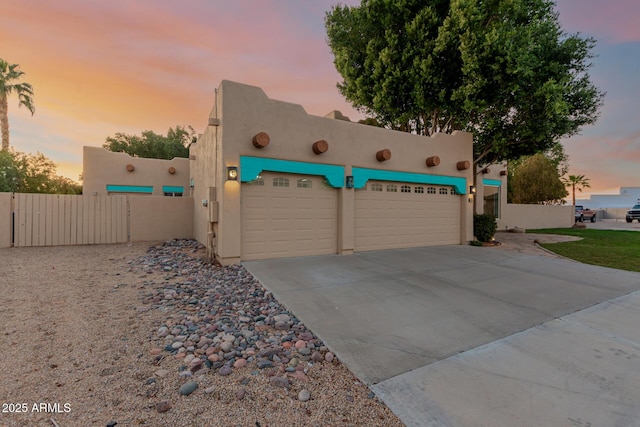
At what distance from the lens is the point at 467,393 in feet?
6.57

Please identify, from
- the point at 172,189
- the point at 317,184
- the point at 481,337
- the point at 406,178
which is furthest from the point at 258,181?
the point at 172,189

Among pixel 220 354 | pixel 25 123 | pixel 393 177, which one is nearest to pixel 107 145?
pixel 25 123

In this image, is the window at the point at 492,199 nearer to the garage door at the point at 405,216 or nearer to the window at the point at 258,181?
the garage door at the point at 405,216

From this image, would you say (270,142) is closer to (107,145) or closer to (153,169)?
(153,169)

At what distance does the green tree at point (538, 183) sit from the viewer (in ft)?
84.0

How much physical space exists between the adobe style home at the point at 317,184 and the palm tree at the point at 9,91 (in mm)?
15983

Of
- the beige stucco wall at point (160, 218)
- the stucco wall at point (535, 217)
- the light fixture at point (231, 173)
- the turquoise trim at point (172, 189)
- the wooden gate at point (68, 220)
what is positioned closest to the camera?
the light fixture at point (231, 173)

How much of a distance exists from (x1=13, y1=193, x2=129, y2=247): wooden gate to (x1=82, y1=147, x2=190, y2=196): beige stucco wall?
7.08 meters

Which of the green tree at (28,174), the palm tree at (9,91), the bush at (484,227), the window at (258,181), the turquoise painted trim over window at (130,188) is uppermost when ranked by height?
the palm tree at (9,91)

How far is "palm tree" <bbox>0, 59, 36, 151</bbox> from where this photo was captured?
52.6 feet

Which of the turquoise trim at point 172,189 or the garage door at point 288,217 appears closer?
the garage door at point 288,217

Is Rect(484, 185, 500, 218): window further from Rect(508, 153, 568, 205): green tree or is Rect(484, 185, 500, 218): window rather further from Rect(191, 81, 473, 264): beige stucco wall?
Rect(508, 153, 568, 205): green tree

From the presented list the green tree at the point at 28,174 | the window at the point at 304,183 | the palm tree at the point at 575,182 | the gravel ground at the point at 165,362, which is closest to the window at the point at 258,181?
the window at the point at 304,183

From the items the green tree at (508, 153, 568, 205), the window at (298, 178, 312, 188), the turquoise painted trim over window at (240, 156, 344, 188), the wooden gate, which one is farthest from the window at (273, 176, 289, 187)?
the green tree at (508, 153, 568, 205)
